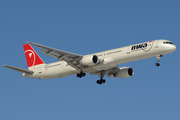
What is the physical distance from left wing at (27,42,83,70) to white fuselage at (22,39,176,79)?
39.2 inches

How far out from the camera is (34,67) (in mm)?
58000

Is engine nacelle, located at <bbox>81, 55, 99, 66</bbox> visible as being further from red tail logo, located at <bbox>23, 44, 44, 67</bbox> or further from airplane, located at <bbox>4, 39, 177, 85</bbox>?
red tail logo, located at <bbox>23, 44, 44, 67</bbox>

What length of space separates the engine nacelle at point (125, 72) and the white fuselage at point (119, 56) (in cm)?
676

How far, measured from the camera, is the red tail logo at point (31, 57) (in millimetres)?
58369

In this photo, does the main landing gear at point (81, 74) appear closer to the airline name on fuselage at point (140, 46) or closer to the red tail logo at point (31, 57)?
the red tail logo at point (31, 57)

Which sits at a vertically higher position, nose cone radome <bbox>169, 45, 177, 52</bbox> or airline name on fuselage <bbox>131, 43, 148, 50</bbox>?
airline name on fuselage <bbox>131, 43, 148, 50</bbox>

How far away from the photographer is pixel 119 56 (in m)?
49.2

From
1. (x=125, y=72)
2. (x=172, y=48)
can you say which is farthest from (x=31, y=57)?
(x=172, y=48)

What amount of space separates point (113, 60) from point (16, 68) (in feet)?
51.1

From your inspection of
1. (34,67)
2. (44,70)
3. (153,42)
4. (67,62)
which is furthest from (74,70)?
(153,42)

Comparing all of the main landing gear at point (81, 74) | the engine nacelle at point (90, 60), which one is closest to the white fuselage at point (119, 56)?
the main landing gear at point (81, 74)

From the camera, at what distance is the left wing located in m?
47.8

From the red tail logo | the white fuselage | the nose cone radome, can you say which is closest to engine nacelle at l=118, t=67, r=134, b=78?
the white fuselage

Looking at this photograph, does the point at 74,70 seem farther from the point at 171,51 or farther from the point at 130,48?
the point at 171,51
